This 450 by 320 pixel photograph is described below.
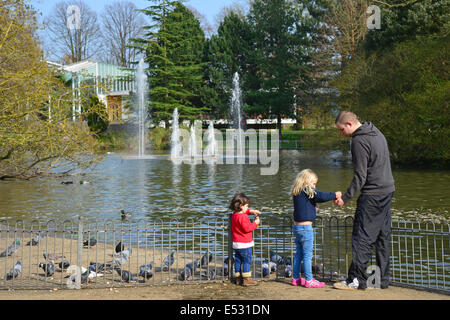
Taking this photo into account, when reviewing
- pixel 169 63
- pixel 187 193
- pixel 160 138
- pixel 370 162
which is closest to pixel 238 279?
pixel 370 162

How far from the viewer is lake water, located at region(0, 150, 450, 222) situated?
1596 cm

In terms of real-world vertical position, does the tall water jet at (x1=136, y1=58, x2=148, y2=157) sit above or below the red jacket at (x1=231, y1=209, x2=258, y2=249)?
above

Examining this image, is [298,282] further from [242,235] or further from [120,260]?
[120,260]

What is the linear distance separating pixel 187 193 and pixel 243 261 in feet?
42.7

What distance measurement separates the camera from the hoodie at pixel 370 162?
680 centimetres

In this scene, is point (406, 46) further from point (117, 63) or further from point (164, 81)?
point (117, 63)

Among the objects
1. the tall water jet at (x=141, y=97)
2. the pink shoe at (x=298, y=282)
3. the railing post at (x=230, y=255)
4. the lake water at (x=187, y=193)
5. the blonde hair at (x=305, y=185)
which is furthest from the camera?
the tall water jet at (x=141, y=97)

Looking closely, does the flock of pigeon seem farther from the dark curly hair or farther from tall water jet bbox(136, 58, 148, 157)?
tall water jet bbox(136, 58, 148, 157)

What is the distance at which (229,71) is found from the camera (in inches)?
2377

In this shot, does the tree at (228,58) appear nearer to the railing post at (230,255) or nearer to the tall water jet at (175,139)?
the tall water jet at (175,139)

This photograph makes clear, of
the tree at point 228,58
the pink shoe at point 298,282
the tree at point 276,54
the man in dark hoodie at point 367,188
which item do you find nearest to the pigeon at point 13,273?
the pink shoe at point 298,282

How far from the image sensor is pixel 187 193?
2058cm

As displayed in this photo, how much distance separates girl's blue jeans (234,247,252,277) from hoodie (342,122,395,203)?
1.70 metres

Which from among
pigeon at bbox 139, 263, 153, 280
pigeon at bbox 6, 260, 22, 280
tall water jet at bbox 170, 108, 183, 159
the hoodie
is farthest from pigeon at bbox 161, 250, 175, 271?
tall water jet at bbox 170, 108, 183, 159
